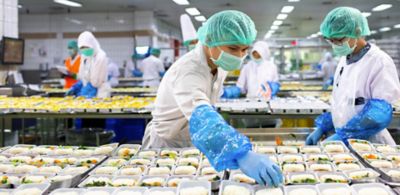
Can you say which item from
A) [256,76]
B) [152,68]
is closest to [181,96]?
[256,76]

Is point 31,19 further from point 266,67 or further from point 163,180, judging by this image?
point 163,180

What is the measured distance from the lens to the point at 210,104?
79.5 inches

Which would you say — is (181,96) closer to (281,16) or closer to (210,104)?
(210,104)

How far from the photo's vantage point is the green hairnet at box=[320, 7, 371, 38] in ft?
8.85

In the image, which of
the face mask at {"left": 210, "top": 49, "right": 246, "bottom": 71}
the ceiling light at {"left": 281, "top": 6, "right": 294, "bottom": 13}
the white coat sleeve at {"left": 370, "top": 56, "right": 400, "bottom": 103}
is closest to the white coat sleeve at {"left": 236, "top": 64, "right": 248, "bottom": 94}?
the white coat sleeve at {"left": 370, "top": 56, "right": 400, "bottom": 103}

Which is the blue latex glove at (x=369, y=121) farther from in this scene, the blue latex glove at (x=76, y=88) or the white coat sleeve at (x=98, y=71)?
the blue latex glove at (x=76, y=88)

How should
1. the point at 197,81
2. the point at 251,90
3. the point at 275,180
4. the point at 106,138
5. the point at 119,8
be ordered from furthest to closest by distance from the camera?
the point at 119,8 < the point at 251,90 < the point at 106,138 < the point at 197,81 < the point at 275,180

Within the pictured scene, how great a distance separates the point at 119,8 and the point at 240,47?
1108cm

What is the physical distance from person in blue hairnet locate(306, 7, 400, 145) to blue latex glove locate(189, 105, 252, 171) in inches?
47.5

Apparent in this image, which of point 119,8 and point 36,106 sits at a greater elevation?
point 119,8

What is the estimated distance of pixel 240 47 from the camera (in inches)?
80.5

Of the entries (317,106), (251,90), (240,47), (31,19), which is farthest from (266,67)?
(31,19)

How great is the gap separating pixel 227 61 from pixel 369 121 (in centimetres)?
103

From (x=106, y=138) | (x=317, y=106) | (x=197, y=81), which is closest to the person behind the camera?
(x=197, y=81)
